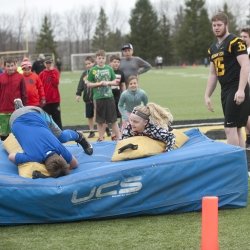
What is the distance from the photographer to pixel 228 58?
662cm

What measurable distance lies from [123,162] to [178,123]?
6.81 meters

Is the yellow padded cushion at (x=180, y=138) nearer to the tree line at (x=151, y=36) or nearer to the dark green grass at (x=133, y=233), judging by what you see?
the dark green grass at (x=133, y=233)

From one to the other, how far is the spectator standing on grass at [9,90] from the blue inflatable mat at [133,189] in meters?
3.20

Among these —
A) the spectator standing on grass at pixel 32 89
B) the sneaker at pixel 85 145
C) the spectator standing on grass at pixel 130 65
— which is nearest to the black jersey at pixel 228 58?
the sneaker at pixel 85 145

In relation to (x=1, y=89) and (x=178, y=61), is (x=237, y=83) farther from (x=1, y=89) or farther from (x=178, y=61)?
(x=178, y=61)

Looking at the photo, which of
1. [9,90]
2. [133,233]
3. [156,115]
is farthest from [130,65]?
[133,233]

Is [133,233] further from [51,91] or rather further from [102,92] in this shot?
[51,91]

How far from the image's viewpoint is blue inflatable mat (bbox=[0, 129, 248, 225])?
4.93 meters

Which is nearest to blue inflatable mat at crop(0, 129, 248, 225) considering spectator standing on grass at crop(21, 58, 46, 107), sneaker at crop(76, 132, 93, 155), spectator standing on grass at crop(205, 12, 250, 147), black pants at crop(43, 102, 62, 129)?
sneaker at crop(76, 132, 93, 155)

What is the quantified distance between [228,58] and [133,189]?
2.38m

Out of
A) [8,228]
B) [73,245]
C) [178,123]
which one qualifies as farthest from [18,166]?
[178,123]

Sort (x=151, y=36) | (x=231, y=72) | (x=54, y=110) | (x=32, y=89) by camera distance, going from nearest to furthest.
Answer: (x=231, y=72), (x=32, y=89), (x=54, y=110), (x=151, y=36)

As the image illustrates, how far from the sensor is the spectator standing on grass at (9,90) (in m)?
8.44

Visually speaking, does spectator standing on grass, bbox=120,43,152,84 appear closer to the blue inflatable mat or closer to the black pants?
the black pants
